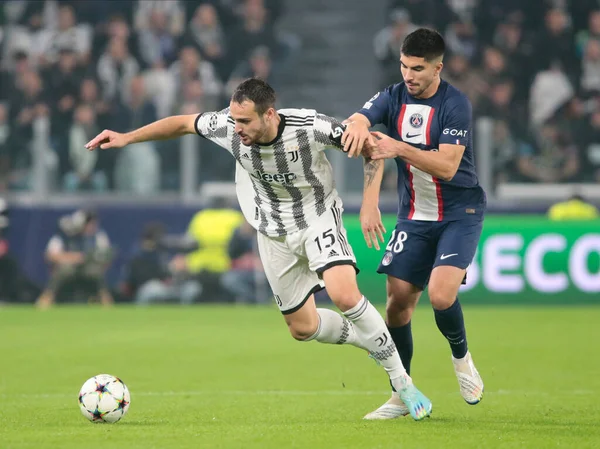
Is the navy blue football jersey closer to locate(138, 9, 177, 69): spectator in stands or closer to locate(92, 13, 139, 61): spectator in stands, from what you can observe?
locate(138, 9, 177, 69): spectator in stands

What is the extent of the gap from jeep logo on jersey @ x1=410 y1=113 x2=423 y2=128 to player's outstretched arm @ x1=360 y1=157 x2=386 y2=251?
0.33 m

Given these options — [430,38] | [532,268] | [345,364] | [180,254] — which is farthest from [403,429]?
[180,254]

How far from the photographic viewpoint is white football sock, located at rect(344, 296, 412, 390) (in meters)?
6.53

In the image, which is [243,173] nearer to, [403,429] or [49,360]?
[403,429]

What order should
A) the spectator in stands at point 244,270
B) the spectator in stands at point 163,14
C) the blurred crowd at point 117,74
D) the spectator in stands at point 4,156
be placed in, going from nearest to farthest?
the blurred crowd at point 117,74, the spectator in stands at point 4,156, the spectator in stands at point 244,270, the spectator in stands at point 163,14

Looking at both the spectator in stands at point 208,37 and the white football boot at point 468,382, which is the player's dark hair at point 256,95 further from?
the spectator in stands at point 208,37

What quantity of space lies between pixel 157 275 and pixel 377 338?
10692 millimetres

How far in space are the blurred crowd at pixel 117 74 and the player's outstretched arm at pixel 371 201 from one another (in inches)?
386

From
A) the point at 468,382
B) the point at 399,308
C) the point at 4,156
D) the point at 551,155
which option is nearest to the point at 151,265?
the point at 4,156

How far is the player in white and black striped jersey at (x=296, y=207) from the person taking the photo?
6.52 m

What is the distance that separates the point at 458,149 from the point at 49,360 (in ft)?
17.5

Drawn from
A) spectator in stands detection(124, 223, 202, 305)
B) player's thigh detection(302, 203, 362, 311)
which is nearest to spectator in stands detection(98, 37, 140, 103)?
spectator in stands detection(124, 223, 202, 305)

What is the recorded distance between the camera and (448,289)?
21.8 feet

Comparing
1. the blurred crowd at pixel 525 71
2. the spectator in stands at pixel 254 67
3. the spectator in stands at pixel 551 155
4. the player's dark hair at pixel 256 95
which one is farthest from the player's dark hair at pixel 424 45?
the spectator in stands at pixel 254 67
